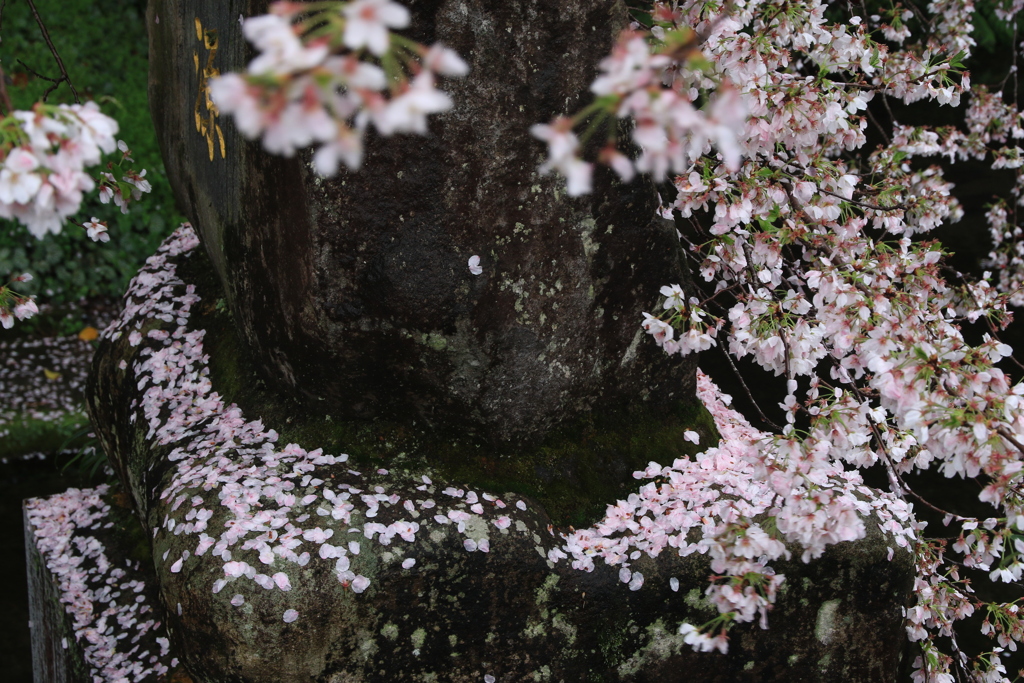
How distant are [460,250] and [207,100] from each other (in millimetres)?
1127

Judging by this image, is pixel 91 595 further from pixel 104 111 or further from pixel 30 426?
pixel 104 111

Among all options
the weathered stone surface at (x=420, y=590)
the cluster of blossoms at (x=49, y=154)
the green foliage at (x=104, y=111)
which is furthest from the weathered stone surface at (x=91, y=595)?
the green foliage at (x=104, y=111)

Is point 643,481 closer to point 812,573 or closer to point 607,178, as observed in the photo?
point 812,573

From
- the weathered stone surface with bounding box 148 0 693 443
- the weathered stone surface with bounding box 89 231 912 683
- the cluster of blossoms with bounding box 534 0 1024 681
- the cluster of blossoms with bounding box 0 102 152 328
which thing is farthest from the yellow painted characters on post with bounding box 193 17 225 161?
the cluster of blossoms with bounding box 0 102 152 328

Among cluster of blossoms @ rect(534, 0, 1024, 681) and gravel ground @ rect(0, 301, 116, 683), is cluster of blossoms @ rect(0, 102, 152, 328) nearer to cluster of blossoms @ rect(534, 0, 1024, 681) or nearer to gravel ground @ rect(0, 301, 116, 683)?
cluster of blossoms @ rect(534, 0, 1024, 681)

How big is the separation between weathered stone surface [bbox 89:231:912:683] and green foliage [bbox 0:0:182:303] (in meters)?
4.60

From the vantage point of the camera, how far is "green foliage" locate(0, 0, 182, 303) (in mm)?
6523

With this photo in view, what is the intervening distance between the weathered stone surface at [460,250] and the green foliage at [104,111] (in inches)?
167

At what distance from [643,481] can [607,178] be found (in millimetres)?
1082

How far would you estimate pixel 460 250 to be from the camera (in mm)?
2361

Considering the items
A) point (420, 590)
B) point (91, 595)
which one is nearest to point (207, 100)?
point (420, 590)

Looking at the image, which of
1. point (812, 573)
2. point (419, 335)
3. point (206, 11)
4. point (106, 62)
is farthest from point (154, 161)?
point (812, 573)

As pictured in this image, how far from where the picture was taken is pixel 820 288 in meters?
2.19

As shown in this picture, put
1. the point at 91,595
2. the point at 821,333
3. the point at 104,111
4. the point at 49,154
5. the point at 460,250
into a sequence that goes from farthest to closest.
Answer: the point at 104,111
the point at 91,595
the point at 460,250
the point at 821,333
the point at 49,154
